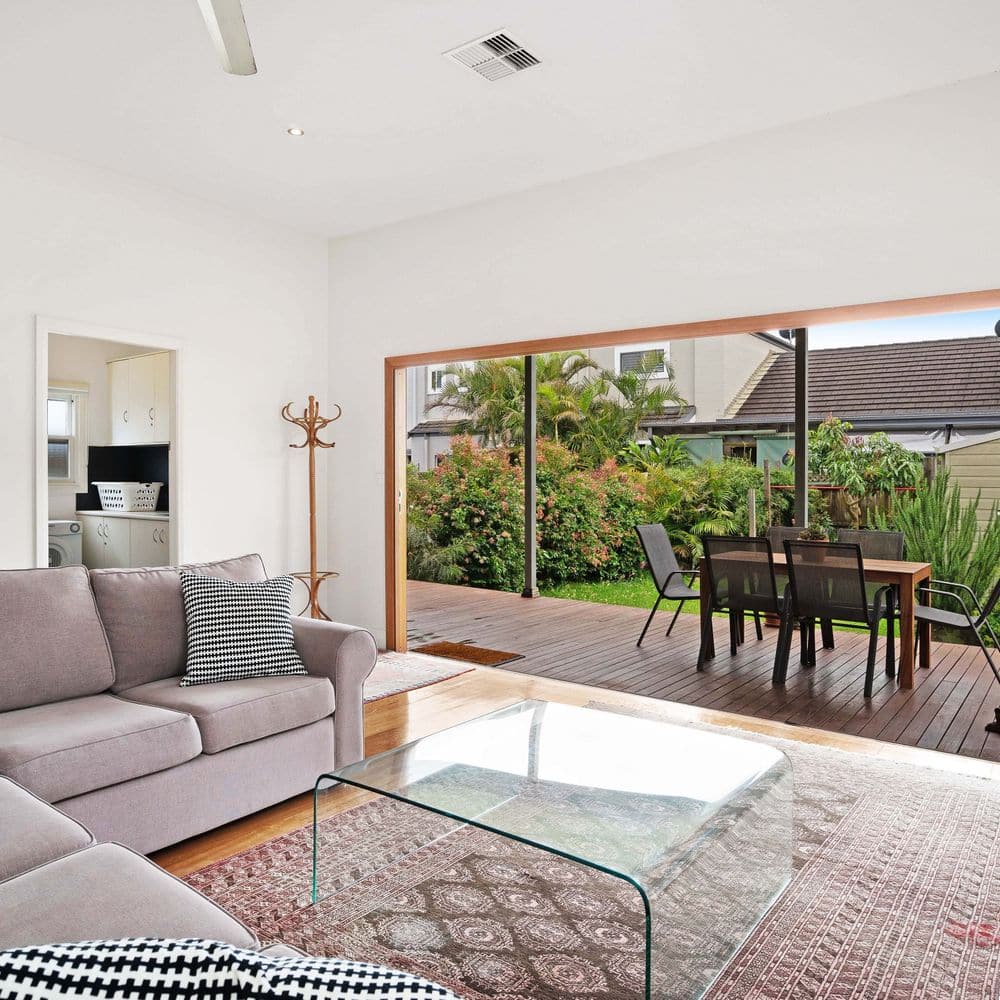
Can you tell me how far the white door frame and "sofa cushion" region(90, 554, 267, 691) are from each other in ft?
5.14

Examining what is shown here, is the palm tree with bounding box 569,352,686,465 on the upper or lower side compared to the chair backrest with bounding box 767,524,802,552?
upper

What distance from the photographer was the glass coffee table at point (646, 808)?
1.84 meters

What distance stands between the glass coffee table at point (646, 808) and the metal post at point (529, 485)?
5.28m

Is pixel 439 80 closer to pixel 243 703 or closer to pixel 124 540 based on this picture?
pixel 243 703

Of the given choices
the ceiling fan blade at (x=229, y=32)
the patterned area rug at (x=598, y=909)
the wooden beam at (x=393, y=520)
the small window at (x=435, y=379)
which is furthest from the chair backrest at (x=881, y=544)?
the small window at (x=435, y=379)

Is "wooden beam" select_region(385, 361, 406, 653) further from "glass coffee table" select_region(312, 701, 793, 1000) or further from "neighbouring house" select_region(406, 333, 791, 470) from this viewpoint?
"neighbouring house" select_region(406, 333, 791, 470)

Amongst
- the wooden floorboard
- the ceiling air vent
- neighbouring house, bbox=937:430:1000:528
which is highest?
the ceiling air vent

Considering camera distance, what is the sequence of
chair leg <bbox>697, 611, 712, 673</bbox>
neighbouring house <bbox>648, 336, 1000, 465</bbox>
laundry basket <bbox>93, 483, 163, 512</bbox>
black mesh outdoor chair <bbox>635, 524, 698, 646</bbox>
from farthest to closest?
neighbouring house <bbox>648, 336, 1000, 465</bbox> < laundry basket <bbox>93, 483, 163, 512</bbox> < black mesh outdoor chair <bbox>635, 524, 698, 646</bbox> < chair leg <bbox>697, 611, 712, 673</bbox>

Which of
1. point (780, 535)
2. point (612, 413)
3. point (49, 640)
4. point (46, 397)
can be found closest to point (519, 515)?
point (612, 413)

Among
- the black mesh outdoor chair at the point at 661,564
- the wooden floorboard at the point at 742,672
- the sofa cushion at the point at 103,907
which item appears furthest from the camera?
the black mesh outdoor chair at the point at 661,564

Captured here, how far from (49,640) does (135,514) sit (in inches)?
136

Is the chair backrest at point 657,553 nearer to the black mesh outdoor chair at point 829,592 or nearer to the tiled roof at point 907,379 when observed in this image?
the black mesh outdoor chair at point 829,592

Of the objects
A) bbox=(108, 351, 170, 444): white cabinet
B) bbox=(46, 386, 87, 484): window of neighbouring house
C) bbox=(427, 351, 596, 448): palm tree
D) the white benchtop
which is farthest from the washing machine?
bbox=(427, 351, 596, 448): palm tree

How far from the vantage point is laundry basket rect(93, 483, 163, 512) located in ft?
20.4
